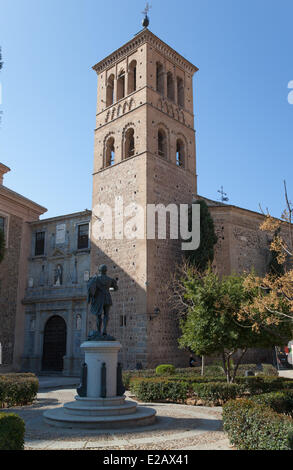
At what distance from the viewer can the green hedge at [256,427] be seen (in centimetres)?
595

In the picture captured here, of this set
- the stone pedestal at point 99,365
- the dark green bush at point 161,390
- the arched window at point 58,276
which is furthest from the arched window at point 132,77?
the stone pedestal at point 99,365

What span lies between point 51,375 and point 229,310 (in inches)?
591

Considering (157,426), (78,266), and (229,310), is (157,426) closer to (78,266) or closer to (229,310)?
(229,310)

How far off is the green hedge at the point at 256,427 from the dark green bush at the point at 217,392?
499cm

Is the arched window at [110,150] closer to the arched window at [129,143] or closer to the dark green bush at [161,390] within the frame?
the arched window at [129,143]

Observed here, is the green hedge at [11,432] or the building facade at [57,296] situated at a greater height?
the building facade at [57,296]

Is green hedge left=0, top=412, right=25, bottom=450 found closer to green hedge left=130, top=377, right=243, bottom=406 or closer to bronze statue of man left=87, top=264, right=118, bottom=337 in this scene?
bronze statue of man left=87, top=264, right=118, bottom=337

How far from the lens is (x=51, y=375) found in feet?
79.5

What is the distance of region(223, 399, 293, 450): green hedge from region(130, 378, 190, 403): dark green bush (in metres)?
5.52

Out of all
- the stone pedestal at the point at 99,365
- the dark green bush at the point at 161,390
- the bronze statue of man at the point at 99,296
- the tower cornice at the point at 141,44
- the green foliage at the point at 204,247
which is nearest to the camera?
the stone pedestal at the point at 99,365

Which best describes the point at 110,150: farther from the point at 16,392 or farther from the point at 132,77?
the point at 16,392

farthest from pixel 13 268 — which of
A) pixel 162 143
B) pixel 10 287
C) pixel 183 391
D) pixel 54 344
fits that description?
pixel 183 391
